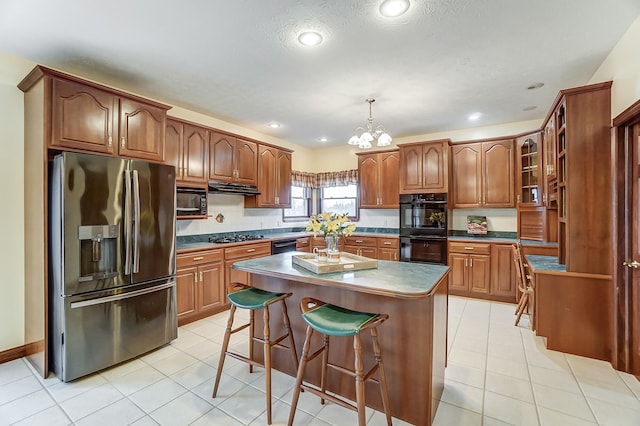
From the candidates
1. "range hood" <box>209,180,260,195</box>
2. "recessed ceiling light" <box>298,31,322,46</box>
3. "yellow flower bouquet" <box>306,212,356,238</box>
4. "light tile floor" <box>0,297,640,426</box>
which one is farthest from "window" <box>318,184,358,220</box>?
"recessed ceiling light" <box>298,31,322,46</box>

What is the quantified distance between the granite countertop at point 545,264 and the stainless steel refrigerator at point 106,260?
3674 mm

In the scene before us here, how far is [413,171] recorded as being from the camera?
496cm

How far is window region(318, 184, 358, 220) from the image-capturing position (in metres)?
6.06

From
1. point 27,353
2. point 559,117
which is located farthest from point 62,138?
point 559,117

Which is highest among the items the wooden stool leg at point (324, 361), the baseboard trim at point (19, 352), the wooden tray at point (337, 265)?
the wooden tray at point (337, 265)

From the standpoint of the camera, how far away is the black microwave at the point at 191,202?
3.71m

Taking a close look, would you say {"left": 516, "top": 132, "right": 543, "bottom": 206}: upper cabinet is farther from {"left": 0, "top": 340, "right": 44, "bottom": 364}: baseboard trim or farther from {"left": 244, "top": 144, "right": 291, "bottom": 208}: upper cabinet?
{"left": 0, "top": 340, "right": 44, "bottom": 364}: baseboard trim

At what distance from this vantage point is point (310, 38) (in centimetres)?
230

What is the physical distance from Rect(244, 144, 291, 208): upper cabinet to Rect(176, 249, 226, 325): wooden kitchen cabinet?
1.32 metres

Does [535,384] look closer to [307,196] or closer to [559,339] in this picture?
[559,339]

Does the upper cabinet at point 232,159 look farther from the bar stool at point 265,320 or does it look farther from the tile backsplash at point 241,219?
the bar stool at point 265,320

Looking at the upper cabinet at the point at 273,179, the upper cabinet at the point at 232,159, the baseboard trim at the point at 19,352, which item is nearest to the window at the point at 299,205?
the upper cabinet at the point at 273,179

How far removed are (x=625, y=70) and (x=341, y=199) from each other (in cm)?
443

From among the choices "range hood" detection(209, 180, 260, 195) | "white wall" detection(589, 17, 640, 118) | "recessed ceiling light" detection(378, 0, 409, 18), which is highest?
"recessed ceiling light" detection(378, 0, 409, 18)
